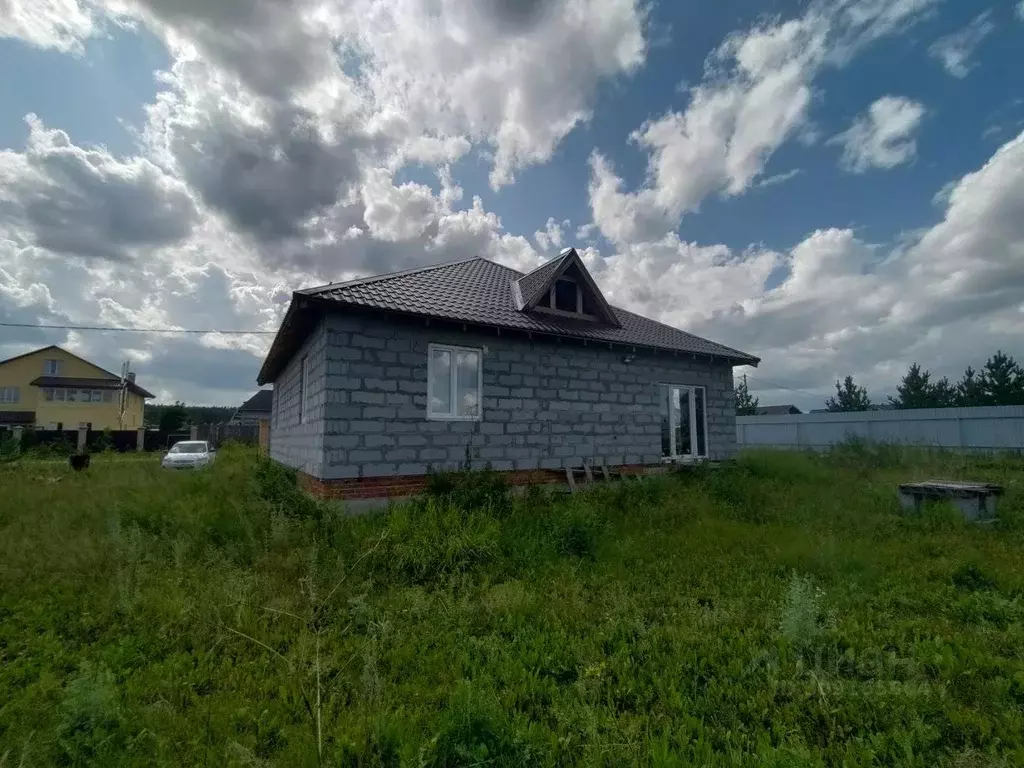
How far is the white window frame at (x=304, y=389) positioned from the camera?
32.6 feet

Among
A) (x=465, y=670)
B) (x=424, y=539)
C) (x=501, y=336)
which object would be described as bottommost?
(x=465, y=670)

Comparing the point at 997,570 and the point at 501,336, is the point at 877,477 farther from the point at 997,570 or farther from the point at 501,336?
the point at 501,336

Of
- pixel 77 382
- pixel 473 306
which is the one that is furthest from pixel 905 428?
pixel 77 382

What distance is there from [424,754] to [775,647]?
2962mm

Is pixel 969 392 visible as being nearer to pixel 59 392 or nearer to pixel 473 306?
pixel 473 306

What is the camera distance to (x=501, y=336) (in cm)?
960

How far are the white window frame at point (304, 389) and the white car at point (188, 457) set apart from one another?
34.0ft

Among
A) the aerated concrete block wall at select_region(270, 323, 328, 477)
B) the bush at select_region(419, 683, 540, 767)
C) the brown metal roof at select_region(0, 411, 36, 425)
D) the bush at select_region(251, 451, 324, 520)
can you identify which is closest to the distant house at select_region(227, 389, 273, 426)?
the brown metal roof at select_region(0, 411, 36, 425)

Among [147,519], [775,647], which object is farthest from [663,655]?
[147,519]

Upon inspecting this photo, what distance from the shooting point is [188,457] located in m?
20.1

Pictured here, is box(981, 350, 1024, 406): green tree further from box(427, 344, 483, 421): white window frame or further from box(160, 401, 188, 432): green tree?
box(160, 401, 188, 432): green tree

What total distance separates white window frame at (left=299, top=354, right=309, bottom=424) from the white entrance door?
832 cm

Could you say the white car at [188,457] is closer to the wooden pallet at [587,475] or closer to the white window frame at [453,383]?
the white window frame at [453,383]

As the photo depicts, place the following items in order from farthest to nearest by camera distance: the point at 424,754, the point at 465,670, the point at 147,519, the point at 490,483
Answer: the point at 490,483 < the point at 147,519 < the point at 465,670 < the point at 424,754
